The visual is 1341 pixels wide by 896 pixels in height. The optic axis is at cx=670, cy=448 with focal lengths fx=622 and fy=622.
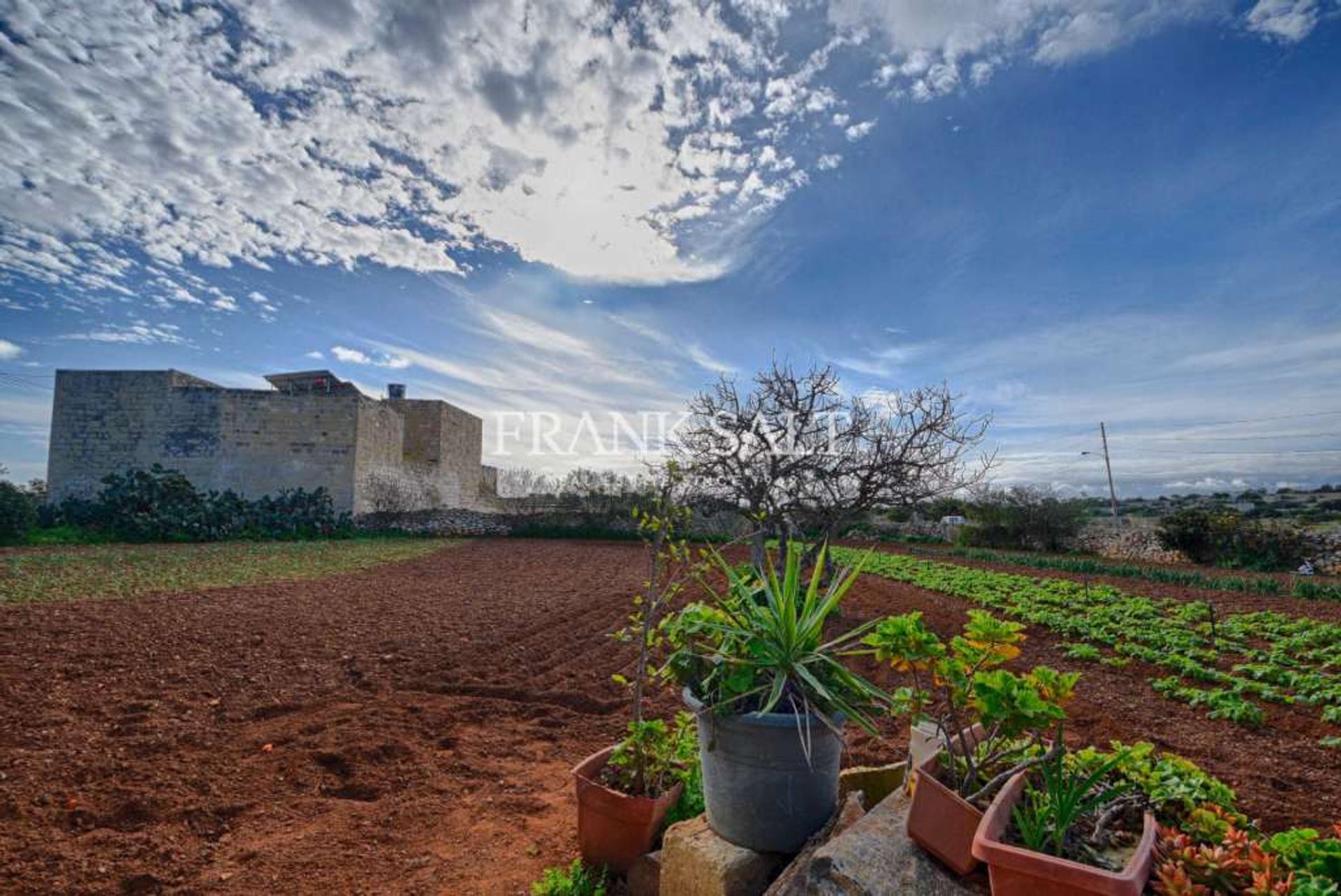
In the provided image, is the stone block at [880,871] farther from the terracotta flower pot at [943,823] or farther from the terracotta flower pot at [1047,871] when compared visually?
the terracotta flower pot at [1047,871]

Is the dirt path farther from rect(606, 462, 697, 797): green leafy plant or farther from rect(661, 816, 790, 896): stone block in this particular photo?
rect(661, 816, 790, 896): stone block

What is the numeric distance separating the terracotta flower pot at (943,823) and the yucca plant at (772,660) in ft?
0.97

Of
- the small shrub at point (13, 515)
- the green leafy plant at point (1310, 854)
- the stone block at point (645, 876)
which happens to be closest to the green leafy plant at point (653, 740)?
the stone block at point (645, 876)

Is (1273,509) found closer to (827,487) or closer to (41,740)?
(827,487)

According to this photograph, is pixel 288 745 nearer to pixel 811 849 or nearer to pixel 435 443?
pixel 811 849

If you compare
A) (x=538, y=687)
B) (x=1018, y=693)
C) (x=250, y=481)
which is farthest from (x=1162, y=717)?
(x=250, y=481)

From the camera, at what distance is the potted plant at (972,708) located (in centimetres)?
167

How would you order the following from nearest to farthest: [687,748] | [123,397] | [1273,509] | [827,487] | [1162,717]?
[687,748], [1162,717], [827,487], [123,397], [1273,509]

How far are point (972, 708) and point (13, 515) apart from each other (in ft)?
66.4

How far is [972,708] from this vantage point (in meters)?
1.93

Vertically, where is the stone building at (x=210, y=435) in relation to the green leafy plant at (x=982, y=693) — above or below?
above

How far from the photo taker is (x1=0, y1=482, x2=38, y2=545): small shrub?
1418cm

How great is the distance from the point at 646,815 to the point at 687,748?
0.43 m

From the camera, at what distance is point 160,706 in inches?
173
